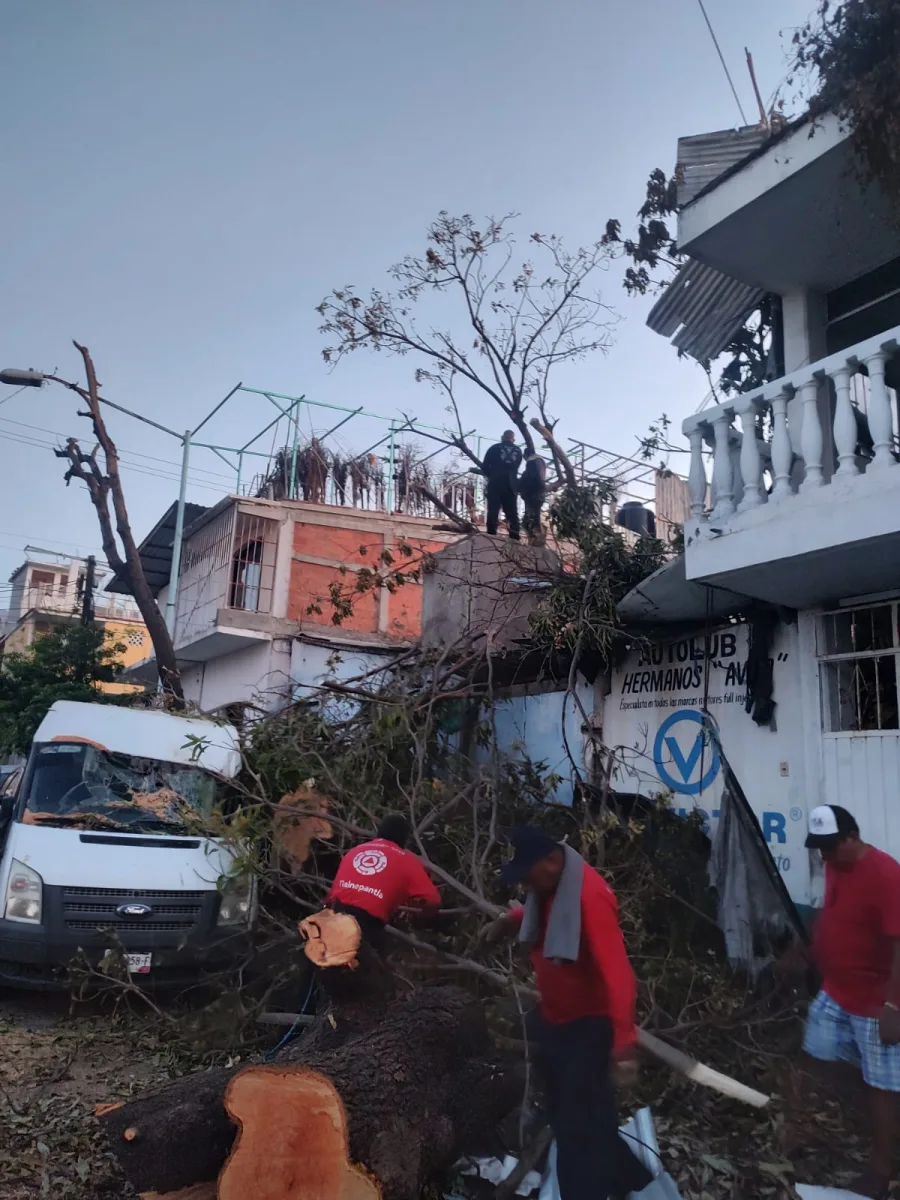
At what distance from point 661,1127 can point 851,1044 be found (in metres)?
0.95

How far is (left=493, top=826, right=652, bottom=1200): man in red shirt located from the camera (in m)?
3.09

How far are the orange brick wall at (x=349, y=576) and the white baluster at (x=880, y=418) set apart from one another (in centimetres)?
1200

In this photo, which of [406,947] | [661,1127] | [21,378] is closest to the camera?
[661,1127]

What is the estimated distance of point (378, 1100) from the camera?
3.39 m

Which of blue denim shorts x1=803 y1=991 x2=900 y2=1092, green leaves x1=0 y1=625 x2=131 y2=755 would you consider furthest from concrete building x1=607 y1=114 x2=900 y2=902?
green leaves x1=0 y1=625 x2=131 y2=755

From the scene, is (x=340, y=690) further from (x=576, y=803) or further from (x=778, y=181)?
(x=778, y=181)

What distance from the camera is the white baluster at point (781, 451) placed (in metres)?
5.64

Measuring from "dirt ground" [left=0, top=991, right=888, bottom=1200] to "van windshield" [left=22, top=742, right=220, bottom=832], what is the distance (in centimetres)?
168

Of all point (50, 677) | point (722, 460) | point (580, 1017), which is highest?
point (722, 460)

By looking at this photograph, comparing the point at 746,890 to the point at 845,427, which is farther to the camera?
the point at 746,890

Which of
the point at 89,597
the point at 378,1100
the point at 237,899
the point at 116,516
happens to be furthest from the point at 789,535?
the point at 89,597

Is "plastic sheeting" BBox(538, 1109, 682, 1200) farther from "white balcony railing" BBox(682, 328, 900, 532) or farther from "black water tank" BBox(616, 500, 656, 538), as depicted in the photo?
"black water tank" BBox(616, 500, 656, 538)

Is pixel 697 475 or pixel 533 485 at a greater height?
pixel 533 485

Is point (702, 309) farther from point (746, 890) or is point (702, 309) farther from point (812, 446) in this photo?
point (746, 890)
